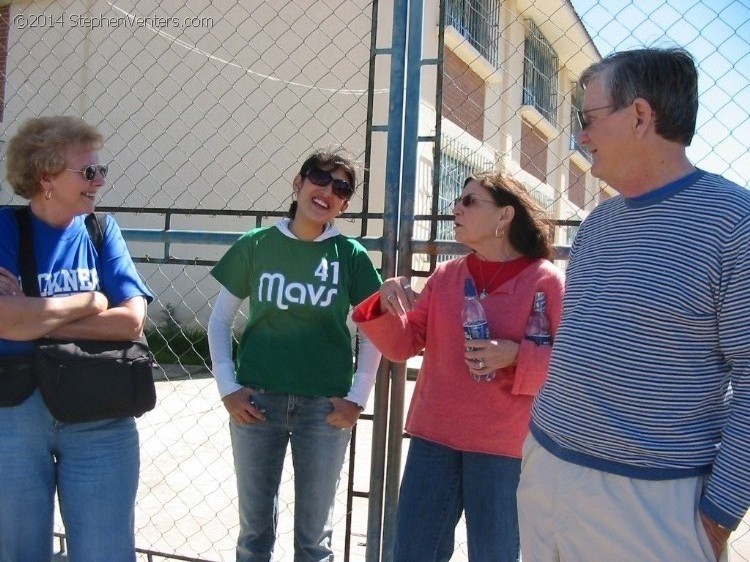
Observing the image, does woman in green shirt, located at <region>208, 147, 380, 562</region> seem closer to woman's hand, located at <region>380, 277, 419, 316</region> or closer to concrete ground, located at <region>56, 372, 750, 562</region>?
woman's hand, located at <region>380, 277, 419, 316</region>

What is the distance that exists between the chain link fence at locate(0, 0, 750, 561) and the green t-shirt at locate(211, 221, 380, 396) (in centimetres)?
17

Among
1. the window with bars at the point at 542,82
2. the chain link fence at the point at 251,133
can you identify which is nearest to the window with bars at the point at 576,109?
the chain link fence at the point at 251,133

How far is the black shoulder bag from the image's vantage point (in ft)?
7.92

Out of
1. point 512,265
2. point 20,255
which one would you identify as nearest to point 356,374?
point 512,265

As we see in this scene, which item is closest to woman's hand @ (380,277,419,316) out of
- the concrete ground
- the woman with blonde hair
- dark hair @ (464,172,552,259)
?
dark hair @ (464,172,552,259)

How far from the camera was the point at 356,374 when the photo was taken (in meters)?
2.81

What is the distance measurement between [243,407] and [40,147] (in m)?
1.10

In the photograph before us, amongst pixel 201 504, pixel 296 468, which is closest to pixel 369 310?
pixel 296 468

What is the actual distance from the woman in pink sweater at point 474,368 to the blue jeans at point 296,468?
32cm

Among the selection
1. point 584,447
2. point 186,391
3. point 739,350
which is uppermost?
point 739,350

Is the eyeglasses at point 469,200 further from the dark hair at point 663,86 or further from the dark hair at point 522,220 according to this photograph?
the dark hair at point 663,86

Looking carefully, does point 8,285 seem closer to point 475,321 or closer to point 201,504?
point 475,321

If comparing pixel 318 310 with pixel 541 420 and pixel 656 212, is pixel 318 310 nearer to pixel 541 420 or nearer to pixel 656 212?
pixel 541 420

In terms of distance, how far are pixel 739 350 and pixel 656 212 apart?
0.37 m
